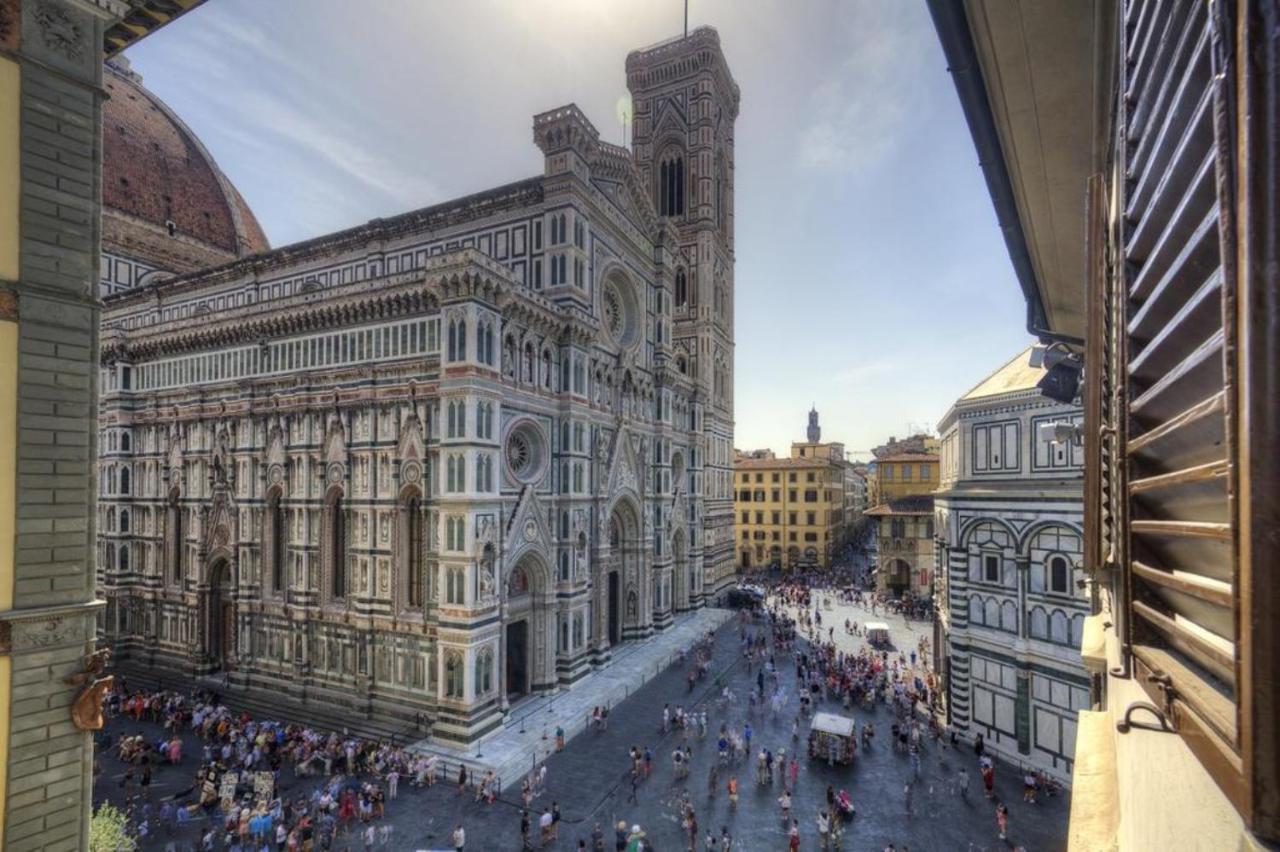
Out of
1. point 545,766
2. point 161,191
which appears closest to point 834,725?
point 545,766

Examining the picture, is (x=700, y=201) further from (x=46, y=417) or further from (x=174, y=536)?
(x=46, y=417)

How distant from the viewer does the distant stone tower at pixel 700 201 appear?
148ft

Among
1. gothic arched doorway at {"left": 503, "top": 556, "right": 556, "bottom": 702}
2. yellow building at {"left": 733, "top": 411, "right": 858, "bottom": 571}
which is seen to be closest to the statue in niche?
gothic arched doorway at {"left": 503, "top": 556, "right": 556, "bottom": 702}

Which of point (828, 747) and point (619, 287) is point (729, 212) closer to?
point (619, 287)

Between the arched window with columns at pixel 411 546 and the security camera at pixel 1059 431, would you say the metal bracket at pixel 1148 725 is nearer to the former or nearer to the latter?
the security camera at pixel 1059 431

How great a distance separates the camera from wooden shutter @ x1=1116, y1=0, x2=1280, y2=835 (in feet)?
A: 3.59

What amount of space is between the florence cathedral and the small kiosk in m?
10.0

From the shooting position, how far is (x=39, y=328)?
26.3 feet

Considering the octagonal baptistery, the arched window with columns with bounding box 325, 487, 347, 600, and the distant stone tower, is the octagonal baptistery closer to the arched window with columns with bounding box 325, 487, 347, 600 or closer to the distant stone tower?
the arched window with columns with bounding box 325, 487, 347, 600

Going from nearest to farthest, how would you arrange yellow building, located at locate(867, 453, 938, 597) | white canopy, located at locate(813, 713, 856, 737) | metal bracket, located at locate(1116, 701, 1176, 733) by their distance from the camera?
1. metal bracket, located at locate(1116, 701, 1176, 733)
2. white canopy, located at locate(813, 713, 856, 737)
3. yellow building, located at locate(867, 453, 938, 597)

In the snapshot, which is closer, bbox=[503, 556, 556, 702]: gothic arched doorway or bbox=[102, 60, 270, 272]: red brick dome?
bbox=[503, 556, 556, 702]: gothic arched doorway

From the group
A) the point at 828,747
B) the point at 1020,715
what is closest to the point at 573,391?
the point at 828,747

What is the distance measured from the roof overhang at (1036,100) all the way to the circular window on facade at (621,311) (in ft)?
83.3

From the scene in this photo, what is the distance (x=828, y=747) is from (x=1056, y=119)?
63.6 ft
